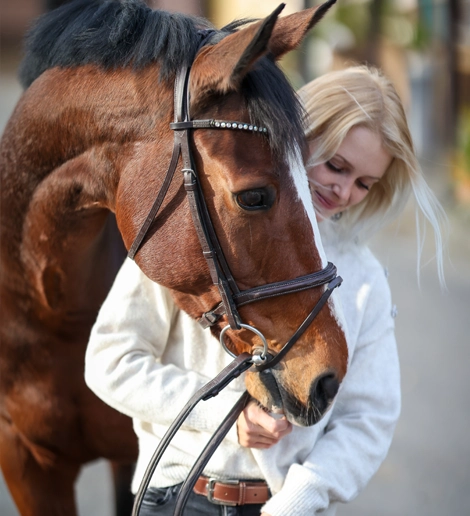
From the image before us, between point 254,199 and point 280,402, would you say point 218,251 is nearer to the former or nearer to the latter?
point 254,199

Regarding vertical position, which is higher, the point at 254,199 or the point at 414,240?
the point at 254,199

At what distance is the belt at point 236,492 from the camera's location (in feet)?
4.80

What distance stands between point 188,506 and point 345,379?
1.63 ft

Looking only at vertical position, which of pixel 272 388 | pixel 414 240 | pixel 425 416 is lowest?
pixel 414 240

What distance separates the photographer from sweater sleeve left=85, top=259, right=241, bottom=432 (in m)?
1.43

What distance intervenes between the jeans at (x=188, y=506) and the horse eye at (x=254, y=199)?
73cm

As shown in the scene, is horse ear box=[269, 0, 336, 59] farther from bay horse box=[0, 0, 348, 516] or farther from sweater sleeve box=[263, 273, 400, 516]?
sweater sleeve box=[263, 273, 400, 516]

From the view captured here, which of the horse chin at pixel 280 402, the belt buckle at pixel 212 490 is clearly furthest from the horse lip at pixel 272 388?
the belt buckle at pixel 212 490

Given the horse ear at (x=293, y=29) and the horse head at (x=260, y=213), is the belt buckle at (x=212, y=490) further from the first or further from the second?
the horse ear at (x=293, y=29)

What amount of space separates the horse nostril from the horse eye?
375 millimetres

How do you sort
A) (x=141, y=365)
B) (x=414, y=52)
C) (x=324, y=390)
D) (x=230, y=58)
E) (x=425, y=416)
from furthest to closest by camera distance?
(x=414, y=52) → (x=425, y=416) → (x=141, y=365) → (x=324, y=390) → (x=230, y=58)

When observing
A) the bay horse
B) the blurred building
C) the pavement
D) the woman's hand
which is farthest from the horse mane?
the blurred building

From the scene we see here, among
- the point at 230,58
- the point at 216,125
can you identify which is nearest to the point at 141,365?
the point at 216,125

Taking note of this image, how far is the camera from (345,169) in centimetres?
164
